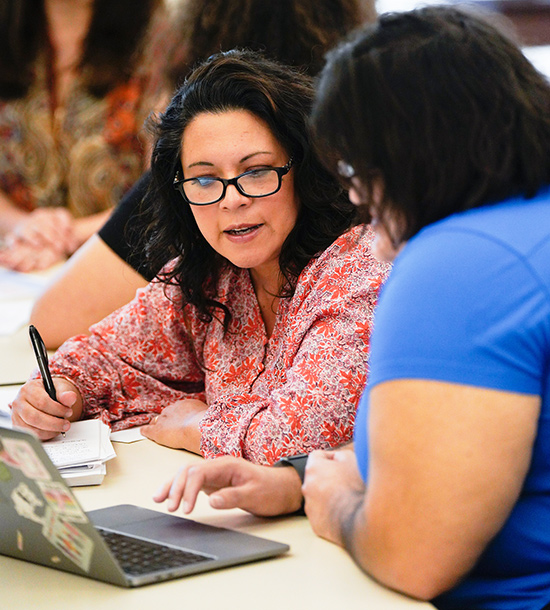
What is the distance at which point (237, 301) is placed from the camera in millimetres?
1654

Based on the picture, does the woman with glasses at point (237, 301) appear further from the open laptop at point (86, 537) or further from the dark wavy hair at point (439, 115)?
the dark wavy hair at point (439, 115)

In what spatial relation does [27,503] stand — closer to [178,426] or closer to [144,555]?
[144,555]

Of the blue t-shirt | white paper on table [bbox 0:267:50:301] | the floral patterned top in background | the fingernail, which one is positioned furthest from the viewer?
the floral patterned top in background

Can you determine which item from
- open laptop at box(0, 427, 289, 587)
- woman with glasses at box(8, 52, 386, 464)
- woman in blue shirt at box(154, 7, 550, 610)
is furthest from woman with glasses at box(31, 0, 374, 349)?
woman in blue shirt at box(154, 7, 550, 610)

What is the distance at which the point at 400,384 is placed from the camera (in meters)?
0.86

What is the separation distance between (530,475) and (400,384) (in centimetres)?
19

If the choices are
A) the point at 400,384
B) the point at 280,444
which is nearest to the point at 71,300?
the point at 280,444

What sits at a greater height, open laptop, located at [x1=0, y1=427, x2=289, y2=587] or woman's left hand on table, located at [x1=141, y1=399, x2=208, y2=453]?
open laptop, located at [x1=0, y1=427, x2=289, y2=587]

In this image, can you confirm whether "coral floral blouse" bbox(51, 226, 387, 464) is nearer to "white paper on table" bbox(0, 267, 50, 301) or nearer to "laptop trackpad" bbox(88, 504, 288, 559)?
"laptop trackpad" bbox(88, 504, 288, 559)

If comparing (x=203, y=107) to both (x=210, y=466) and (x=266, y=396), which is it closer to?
(x=266, y=396)

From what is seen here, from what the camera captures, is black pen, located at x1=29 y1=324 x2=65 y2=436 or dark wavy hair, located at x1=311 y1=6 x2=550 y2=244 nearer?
dark wavy hair, located at x1=311 y1=6 x2=550 y2=244

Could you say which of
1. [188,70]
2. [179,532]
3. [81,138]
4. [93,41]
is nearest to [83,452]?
[179,532]

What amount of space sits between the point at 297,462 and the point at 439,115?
52 cm

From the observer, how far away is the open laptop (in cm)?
92
